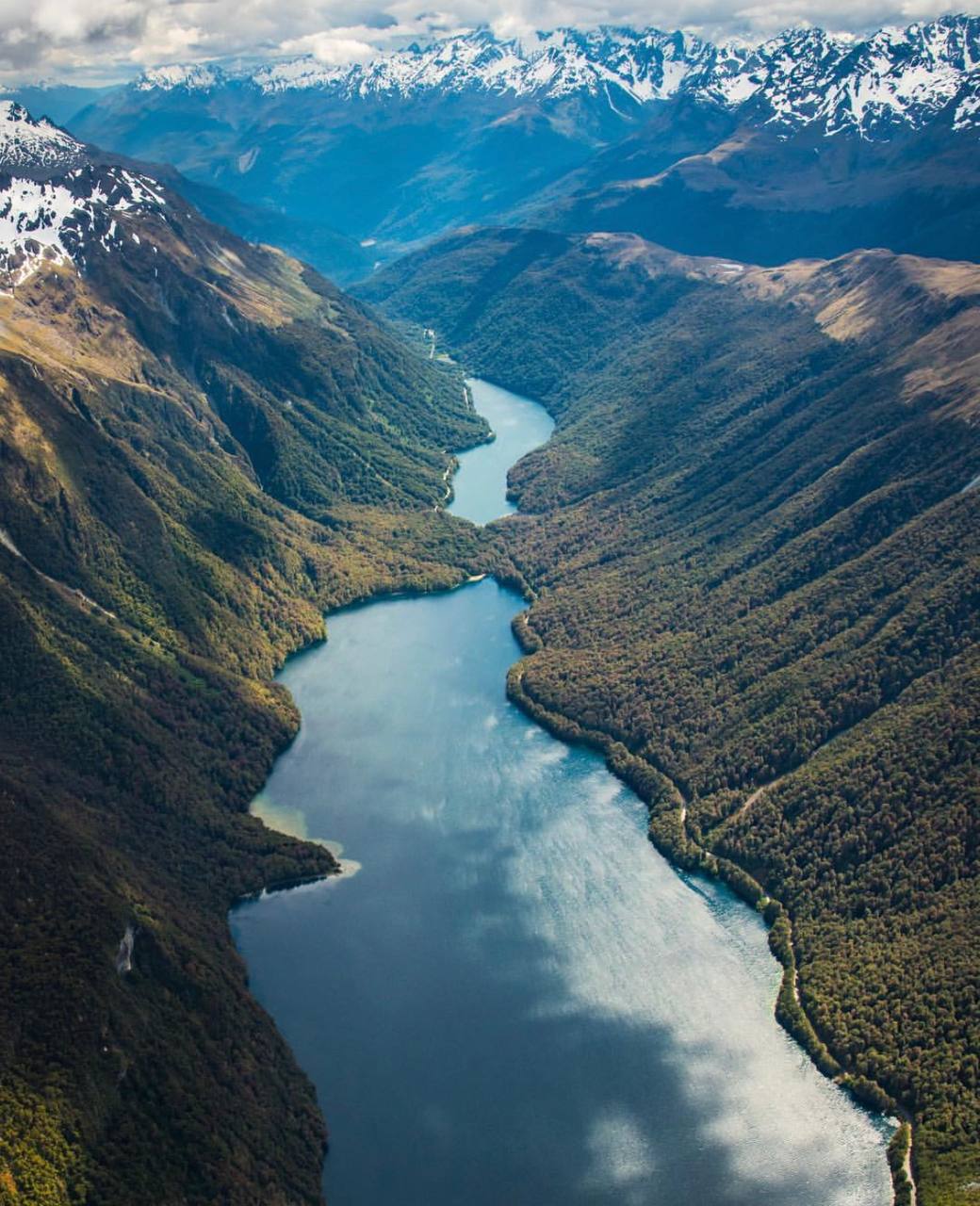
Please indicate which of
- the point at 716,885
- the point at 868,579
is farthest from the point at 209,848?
the point at 868,579

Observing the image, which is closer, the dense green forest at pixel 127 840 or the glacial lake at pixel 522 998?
the dense green forest at pixel 127 840

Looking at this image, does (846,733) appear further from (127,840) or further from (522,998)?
(127,840)

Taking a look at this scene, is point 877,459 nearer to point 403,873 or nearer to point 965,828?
point 965,828

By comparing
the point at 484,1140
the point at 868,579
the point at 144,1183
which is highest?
the point at 868,579

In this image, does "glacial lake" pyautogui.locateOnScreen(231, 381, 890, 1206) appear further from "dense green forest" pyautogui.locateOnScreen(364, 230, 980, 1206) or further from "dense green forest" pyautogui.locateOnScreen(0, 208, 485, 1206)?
"dense green forest" pyautogui.locateOnScreen(0, 208, 485, 1206)

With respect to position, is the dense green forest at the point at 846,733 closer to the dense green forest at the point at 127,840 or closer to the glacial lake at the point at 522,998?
the glacial lake at the point at 522,998

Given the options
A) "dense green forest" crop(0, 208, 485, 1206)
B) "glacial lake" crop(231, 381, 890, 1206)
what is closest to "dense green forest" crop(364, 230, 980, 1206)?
"glacial lake" crop(231, 381, 890, 1206)

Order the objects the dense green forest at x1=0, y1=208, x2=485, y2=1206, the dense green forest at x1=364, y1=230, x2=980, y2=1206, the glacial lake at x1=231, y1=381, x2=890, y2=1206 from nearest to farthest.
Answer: the dense green forest at x1=0, y1=208, x2=485, y2=1206, the glacial lake at x1=231, y1=381, x2=890, y2=1206, the dense green forest at x1=364, y1=230, x2=980, y2=1206

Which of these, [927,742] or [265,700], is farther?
[265,700]

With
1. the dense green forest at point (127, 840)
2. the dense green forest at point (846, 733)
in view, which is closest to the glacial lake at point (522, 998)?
A: the dense green forest at point (846, 733)
